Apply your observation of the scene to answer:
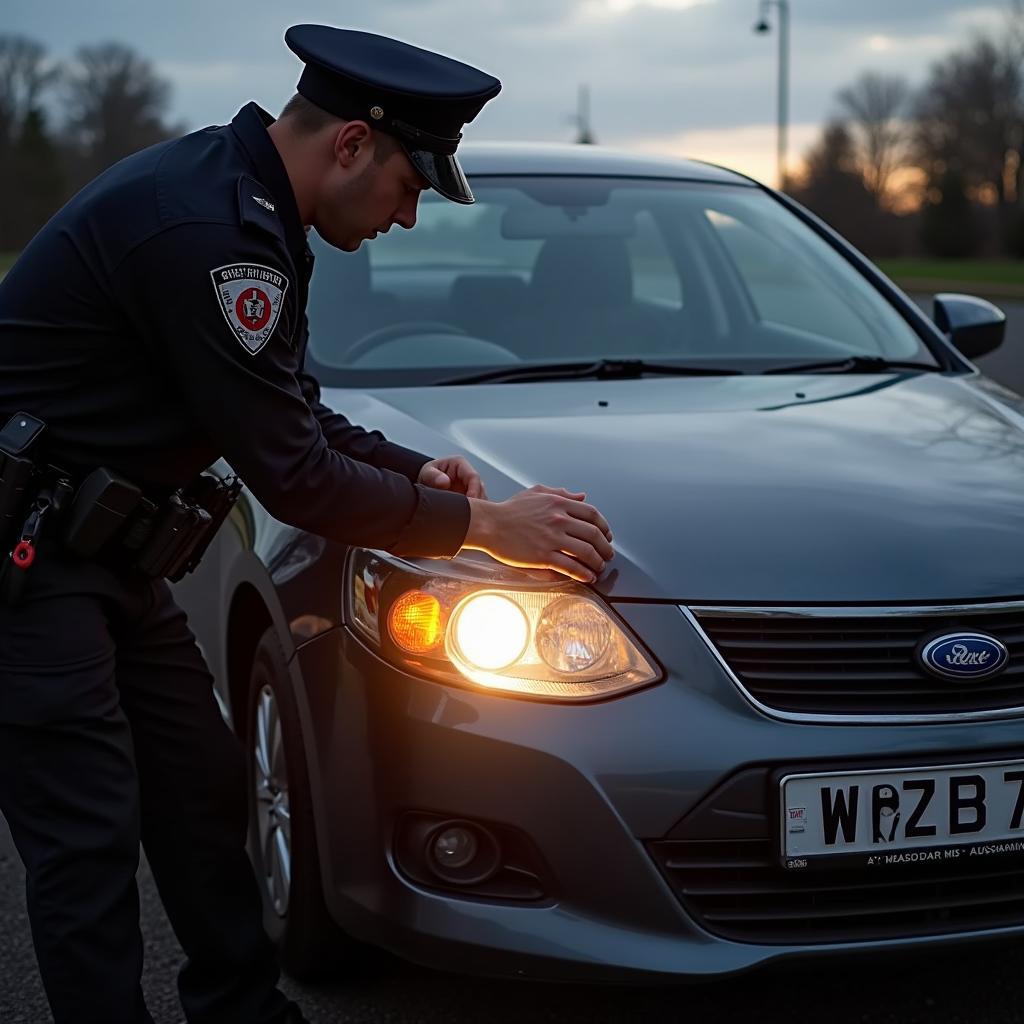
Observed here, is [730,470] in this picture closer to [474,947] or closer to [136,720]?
[474,947]

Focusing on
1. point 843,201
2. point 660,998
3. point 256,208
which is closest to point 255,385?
point 256,208

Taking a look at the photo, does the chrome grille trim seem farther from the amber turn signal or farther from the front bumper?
the amber turn signal

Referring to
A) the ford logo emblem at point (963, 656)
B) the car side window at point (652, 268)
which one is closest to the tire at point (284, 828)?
the ford logo emblem at point (963, 656)

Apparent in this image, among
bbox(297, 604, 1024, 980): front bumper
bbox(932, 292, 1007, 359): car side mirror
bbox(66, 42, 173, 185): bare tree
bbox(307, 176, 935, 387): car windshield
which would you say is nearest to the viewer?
bbox(297, 604, 1024, 980): front bumper

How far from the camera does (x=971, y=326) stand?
3.78 metres

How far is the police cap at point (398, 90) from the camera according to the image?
6.48 ft

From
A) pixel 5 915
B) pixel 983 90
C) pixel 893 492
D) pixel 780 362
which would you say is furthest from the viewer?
pixel 983 90

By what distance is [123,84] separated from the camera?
223ft

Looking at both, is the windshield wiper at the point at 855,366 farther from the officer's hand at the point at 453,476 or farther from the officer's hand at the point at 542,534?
the officer's hand at the point at 542,534

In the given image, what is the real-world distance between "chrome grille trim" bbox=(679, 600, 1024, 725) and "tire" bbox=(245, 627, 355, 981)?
2.39 feet

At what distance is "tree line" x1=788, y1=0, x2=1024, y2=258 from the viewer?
4984 centimetres

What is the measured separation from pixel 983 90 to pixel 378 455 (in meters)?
61.5

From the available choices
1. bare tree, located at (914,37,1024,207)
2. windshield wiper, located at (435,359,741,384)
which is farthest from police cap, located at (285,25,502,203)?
bare tree, located at (914,37,1024,207)

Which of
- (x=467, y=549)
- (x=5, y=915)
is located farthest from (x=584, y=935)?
(x=5, y=915)
